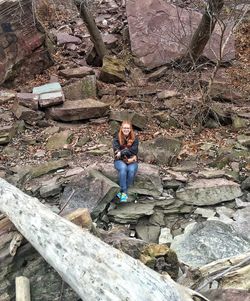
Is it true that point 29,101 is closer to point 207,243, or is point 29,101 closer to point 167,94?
point 167,94

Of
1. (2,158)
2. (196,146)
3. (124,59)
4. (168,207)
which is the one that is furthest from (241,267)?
(124,59)

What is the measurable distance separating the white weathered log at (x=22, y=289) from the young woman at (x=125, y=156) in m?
2.38

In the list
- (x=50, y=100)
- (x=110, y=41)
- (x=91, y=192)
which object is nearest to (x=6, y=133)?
(x=50, y=100)

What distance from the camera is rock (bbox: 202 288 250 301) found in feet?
12.6

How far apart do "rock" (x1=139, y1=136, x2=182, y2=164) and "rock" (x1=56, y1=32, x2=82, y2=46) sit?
6.24 metres

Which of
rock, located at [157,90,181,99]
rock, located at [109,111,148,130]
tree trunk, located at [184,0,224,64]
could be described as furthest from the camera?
rock, located at [157,90,181,99]

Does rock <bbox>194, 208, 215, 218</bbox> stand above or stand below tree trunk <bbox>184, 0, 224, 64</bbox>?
below

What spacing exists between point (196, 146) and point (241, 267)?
423 cm

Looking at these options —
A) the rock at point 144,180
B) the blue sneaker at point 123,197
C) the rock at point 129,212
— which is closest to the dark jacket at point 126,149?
the rock at point 144,180

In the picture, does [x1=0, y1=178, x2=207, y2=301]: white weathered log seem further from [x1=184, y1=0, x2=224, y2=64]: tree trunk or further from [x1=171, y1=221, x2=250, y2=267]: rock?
[x1=184, y1=0, x2=224, y2=64]: tree trunk

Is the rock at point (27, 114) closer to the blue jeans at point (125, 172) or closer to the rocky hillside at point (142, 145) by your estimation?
the rocky hillside at point (142, 145)

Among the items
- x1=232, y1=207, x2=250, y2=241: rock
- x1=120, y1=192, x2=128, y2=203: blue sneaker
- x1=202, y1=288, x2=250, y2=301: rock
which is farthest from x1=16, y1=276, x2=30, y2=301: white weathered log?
x1=232, y1=207, x2=250, y2=241: rock

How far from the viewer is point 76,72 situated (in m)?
11.4

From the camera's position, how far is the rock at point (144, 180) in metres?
7.01
